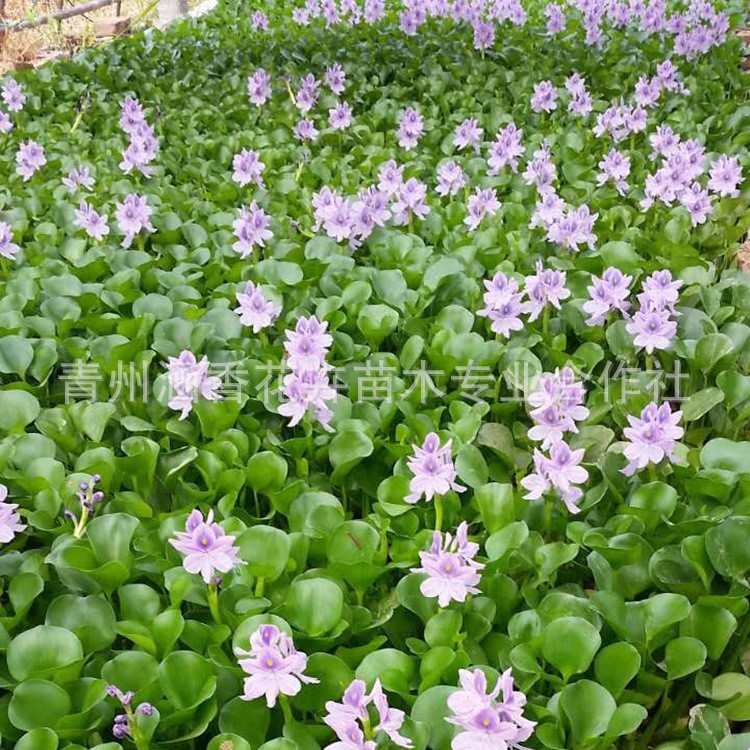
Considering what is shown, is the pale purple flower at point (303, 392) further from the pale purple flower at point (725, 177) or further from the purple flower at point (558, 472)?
the pale purple flower at point (725, 177)

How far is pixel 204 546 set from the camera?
1.71 metres

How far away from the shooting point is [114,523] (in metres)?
2.01

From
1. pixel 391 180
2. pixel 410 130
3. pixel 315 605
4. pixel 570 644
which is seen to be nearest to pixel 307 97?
pixel 410 130

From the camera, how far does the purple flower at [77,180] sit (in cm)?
409

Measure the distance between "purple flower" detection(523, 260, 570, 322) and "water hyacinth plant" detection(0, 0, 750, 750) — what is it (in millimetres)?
23

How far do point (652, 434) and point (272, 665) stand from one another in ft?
3.31

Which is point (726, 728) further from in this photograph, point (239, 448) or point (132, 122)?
point (132, 122)

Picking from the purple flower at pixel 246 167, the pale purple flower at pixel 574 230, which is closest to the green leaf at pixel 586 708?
the pale purple flower at pixel 574 230

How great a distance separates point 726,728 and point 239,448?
4.22 ft

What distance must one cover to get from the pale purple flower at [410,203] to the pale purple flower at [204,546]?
6.79 feet

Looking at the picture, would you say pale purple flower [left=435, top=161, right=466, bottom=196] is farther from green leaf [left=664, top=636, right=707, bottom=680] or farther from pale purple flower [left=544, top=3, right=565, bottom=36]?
pale purple flower [left=544, top=3, right=565, bottom=36]

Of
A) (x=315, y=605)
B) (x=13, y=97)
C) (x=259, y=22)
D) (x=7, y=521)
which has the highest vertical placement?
(x=259, y=22)

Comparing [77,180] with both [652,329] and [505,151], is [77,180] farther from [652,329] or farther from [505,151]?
[652,329]

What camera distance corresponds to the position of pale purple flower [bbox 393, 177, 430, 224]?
3527 millimetres
